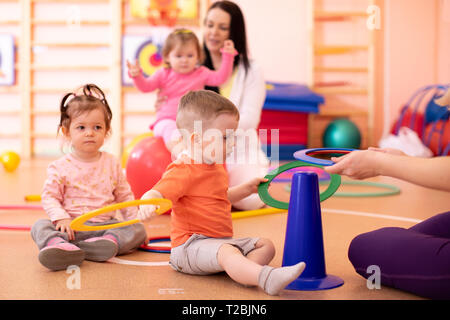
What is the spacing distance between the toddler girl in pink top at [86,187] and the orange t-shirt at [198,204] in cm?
23

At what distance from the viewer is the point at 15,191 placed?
8.71ft

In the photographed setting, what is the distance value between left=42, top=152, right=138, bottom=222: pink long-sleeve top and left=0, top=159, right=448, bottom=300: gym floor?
0.49ft

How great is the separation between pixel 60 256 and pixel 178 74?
44.2 inches

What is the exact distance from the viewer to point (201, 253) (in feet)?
4.01

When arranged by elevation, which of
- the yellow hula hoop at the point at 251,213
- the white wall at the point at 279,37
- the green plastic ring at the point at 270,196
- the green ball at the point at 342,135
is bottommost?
the yellow hula hoop at the point at 251,213

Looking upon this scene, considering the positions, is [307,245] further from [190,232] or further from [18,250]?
[18,250]

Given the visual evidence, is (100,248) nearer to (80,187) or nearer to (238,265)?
(80,187)

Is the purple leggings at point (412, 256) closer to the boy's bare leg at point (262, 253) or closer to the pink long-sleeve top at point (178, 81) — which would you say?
the boy's bare leg at point (262, 253)

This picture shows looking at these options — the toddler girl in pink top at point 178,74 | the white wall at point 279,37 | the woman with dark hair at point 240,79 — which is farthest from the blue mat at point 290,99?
the toddler girl in pink top at point 178,74

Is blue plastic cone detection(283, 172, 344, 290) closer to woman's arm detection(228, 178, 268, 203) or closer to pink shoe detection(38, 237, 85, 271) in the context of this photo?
woman's arm detection(228, 178, 268, 203)

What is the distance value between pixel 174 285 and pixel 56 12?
423 centimetres

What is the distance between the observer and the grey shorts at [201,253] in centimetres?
121

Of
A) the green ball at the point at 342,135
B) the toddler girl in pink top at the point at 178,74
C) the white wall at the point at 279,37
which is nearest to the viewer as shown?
the toddler girl in pink top at the point at 178,74
